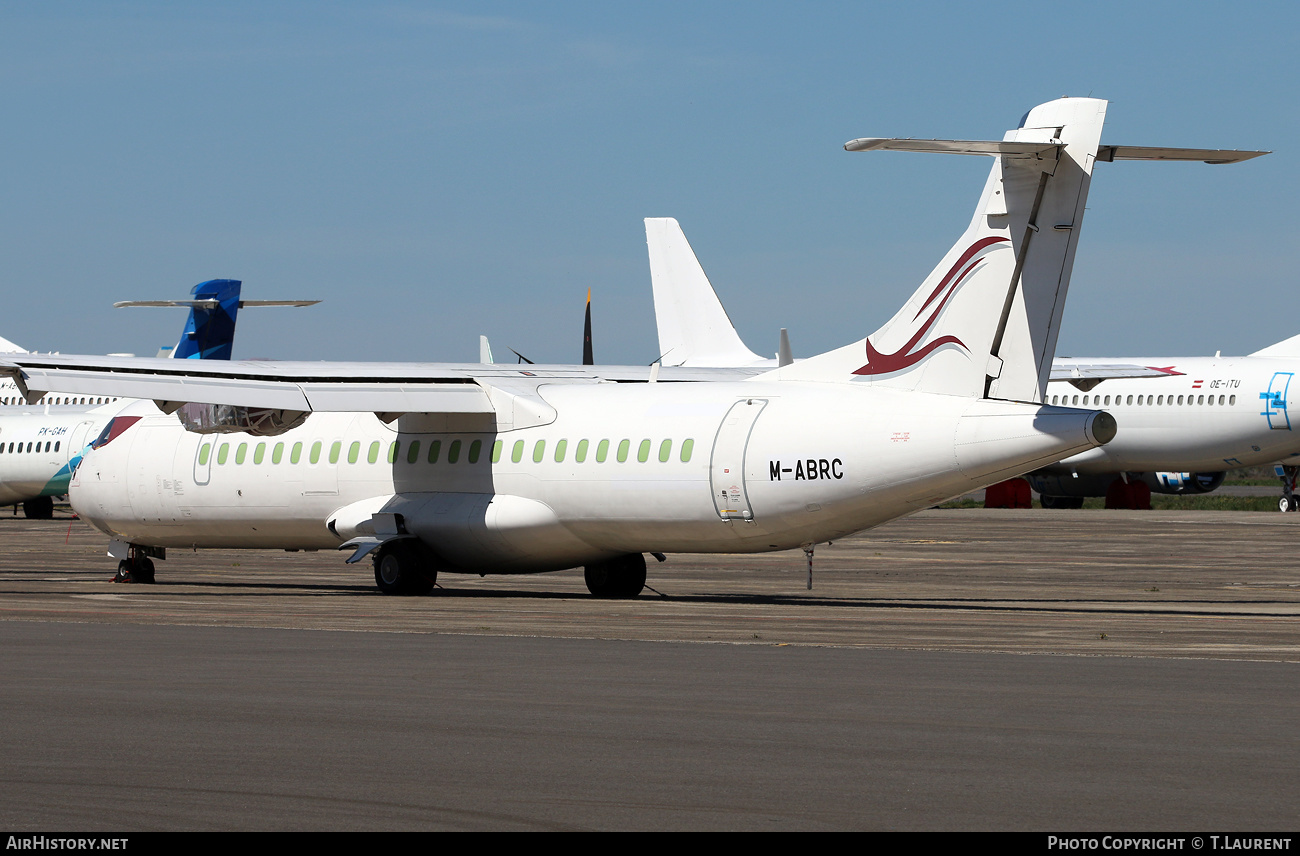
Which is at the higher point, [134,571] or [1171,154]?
[1171,154]

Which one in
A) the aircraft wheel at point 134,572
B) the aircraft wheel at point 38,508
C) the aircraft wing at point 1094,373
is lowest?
the aircraft wheel at point 134,572

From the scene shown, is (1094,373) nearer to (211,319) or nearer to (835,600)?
(835,600)

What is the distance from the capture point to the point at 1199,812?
7.76 metres

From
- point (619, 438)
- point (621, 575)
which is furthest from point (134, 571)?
point (619, 438)

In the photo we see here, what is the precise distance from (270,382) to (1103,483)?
38.8m

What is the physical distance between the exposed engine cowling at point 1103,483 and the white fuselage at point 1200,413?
374 centimetres

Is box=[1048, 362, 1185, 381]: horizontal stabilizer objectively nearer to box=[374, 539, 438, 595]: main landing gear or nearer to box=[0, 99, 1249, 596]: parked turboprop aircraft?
box=[0, 99, 1249, 596]: parked turboprop aircraft

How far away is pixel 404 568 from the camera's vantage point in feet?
78.1

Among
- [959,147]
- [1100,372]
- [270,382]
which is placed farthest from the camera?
[1100,372]

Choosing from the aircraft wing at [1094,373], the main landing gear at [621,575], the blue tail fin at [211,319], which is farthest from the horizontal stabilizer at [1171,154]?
the blue tail fin at [211,319]

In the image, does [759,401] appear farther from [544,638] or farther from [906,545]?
[906,545]

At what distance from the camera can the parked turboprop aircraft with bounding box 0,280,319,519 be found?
51250 mm

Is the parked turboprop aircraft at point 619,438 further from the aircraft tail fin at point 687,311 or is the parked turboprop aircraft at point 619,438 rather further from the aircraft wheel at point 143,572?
the aircraft tail fin at point 687,311

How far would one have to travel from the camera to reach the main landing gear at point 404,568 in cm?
2381
